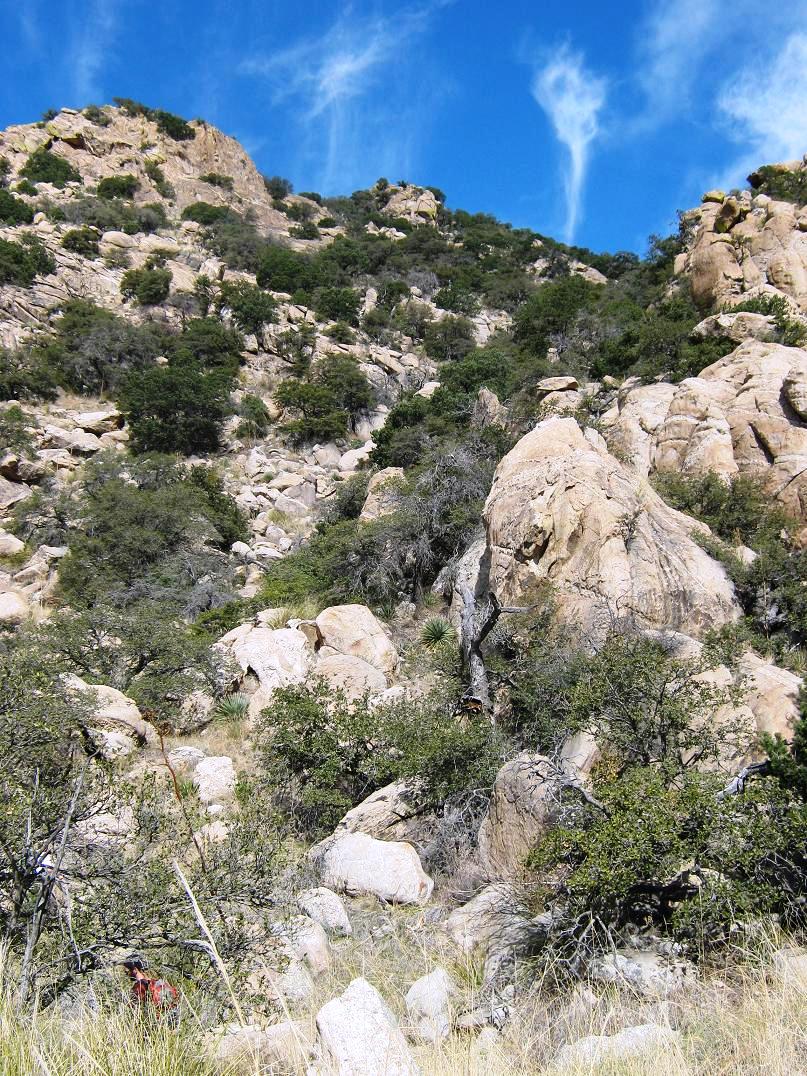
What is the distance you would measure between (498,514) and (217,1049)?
9.74m

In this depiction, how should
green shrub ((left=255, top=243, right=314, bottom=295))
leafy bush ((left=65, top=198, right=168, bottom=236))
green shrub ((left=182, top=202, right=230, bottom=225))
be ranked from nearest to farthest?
1. green shrub ((left=255, top=243, right=314, bottom=295))
2. leafy bush ((left=65, top=198, right=168, bottom=236))
3. green shrub ((left=182, top=202, right=230, bottom=225))

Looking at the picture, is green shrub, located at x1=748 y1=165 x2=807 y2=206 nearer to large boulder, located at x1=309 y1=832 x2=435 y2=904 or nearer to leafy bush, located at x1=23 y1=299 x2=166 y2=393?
leafy bush, located at x1=23 y1=299 x2=166 y2=393

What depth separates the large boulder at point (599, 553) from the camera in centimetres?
1026

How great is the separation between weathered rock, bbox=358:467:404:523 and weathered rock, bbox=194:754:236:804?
8.63m

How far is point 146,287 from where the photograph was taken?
34812 mm

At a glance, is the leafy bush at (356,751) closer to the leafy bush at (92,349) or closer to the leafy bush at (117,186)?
the leafy bush at (92,349)

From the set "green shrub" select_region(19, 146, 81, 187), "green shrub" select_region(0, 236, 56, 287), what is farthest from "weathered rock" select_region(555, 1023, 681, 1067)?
"green shrub" select_region(19, 146, 81, 187)

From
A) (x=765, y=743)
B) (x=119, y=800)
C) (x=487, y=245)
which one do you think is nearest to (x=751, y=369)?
(x=765, y=743)

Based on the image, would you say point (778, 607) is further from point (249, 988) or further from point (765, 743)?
point (249, 988)

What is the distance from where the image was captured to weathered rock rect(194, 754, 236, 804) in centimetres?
895

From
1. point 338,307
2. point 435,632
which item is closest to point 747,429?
point 435,632

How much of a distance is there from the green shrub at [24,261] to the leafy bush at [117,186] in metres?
16.3

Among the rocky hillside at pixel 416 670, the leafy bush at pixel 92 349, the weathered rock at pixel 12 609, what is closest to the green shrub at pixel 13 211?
the rocky hillside at pixel 416 670

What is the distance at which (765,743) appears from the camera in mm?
5195
